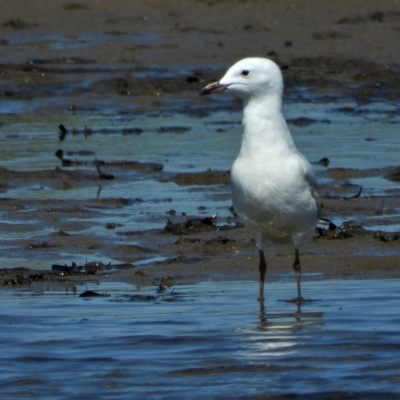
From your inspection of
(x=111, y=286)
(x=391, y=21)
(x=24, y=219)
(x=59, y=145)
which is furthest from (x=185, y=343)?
(x=391, y=21)

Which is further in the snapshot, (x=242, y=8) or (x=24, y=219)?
(x=242, y=8)

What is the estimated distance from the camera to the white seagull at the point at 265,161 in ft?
23.9

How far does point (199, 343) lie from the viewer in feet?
21.2

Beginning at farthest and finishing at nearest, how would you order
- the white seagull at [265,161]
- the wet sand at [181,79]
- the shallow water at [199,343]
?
1. the wet sand at [181,79]
2. the white seagull at [265,161]
3. the shallow water at [199,343]

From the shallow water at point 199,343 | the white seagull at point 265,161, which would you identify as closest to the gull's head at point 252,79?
the white seagull at point 265,161

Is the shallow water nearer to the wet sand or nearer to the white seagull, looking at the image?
the white seagull

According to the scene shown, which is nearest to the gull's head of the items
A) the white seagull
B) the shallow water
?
the white seagull

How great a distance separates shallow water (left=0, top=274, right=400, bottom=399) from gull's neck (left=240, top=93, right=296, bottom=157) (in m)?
0.97

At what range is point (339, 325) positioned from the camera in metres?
6.80

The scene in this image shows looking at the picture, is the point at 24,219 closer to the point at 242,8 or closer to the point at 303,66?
the point at 303,66

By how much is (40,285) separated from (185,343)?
188 centimetres

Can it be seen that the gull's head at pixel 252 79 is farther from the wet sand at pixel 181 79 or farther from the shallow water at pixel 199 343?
the wet sand at pixel 181 79

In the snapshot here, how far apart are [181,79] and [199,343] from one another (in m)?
13.3

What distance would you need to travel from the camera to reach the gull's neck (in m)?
7.34
